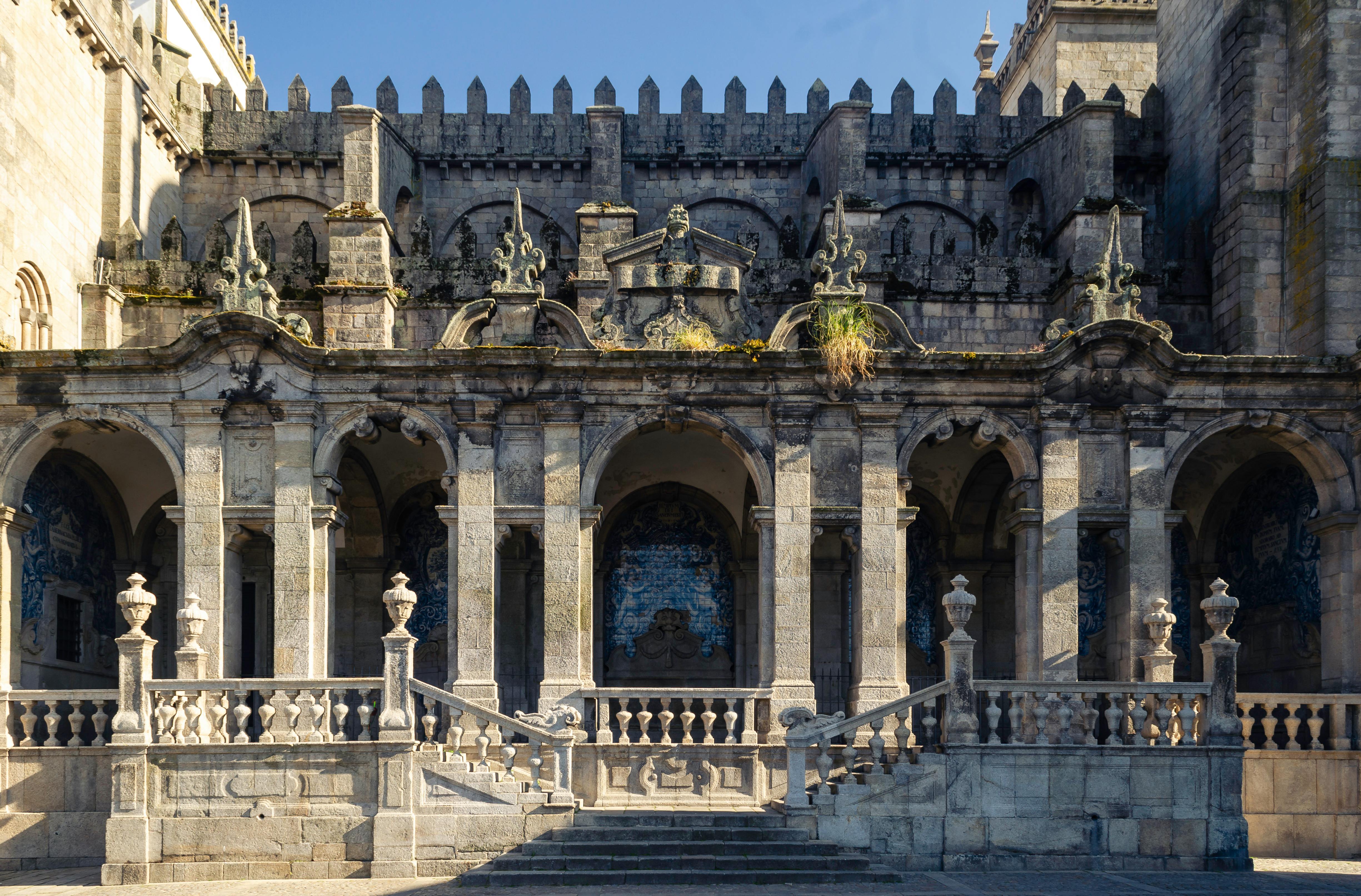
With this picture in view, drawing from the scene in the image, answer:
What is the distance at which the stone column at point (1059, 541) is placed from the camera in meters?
17.4

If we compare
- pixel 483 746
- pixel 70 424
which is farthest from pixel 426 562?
pixel 483 746

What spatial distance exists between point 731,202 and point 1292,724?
1472 cm

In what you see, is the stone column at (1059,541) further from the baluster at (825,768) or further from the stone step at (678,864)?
the stone step at (678,864)

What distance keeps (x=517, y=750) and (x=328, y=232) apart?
11.6m

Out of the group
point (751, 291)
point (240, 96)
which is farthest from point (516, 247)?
point (240, 96)

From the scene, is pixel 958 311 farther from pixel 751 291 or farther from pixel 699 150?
pixel 699 150

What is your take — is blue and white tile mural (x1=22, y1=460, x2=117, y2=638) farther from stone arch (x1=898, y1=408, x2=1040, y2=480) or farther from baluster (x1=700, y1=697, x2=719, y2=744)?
stone arch (x1=898, y1=408, x2=1040, y2=480)

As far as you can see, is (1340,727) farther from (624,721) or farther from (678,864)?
(624,721)

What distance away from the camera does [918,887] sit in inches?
556

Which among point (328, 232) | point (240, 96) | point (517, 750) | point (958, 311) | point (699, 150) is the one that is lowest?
point (517, 750)

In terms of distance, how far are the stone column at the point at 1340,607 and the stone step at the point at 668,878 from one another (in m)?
6.90

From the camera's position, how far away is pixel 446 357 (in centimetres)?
1758

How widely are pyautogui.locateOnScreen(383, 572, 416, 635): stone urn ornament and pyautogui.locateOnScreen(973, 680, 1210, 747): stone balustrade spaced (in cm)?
661

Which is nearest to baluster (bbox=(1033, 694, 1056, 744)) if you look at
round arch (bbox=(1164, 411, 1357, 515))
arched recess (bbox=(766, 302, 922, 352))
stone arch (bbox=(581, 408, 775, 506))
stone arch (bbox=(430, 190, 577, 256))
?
round arch (bbox=(1164, 411, 1357, 515))
